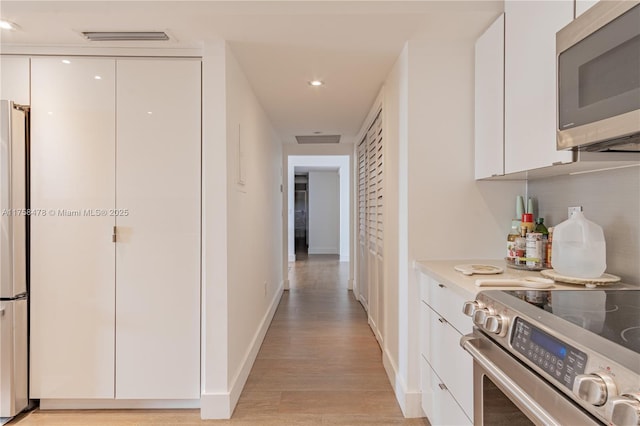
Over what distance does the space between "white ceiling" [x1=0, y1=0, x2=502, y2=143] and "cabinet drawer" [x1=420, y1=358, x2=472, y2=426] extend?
1.78 m

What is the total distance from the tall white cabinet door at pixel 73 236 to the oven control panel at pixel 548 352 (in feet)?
6.68

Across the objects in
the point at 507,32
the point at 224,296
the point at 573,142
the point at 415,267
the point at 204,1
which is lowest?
the point at 224,296

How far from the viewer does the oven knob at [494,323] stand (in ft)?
3.34

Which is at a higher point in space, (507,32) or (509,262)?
(507,32)

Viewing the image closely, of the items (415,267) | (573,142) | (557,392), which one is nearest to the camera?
(557,392)

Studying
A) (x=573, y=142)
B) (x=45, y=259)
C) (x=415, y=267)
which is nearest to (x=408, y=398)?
(x=415, y=267)

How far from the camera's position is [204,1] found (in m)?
1.63

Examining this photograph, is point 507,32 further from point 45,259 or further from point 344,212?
point 344,212

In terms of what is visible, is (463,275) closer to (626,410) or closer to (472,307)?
(472,307)

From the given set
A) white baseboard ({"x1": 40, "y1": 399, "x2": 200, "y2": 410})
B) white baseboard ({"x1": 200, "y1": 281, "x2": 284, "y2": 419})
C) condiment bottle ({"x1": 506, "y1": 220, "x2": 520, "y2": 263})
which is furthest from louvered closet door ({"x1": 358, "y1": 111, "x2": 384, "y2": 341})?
white baseboard ({"x1": 40, "y1": 399, "x2": 200, "y2": 410})

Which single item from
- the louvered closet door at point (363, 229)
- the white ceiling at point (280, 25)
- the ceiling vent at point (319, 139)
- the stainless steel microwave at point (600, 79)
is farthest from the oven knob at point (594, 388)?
the ceiling vent at point (319, 139)

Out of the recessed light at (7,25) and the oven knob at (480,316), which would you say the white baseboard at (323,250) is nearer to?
the recessed light at (7,25)

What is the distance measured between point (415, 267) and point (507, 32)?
4.07ft

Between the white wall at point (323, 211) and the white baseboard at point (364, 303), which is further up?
the white wall at point (323, 211)
